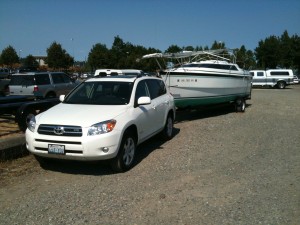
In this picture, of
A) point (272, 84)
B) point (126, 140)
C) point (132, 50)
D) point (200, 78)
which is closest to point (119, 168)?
point (126, 140)

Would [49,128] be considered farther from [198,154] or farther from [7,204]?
[198,154]

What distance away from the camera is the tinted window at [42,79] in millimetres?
14826

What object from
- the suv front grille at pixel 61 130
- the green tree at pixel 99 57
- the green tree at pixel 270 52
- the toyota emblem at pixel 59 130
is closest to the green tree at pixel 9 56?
the green tree at pixel 99 57

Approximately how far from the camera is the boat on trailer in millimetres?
Answer: 12453

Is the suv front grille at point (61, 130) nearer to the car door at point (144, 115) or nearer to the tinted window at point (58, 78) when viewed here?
the car door at point (144, 115)

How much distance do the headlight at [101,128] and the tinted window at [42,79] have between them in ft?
32.8

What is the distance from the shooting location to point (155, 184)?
5.54 m

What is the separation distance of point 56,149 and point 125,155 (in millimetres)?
1236

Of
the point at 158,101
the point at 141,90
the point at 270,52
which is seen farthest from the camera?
the point at 270,52

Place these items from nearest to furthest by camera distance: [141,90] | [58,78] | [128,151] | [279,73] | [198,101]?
[128,151] < [141,90] < [198,101] < [58,78] < [279,73]

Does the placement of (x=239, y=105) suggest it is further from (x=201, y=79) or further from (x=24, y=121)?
(x=24, y=121)

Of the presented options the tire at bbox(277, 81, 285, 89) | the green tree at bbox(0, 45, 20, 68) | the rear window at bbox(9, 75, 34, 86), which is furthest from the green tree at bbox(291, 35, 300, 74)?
the green tree at bbox(0, 45, 20, 68)

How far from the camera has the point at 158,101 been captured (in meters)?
8.09

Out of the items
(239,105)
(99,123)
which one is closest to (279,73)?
(239,105)
